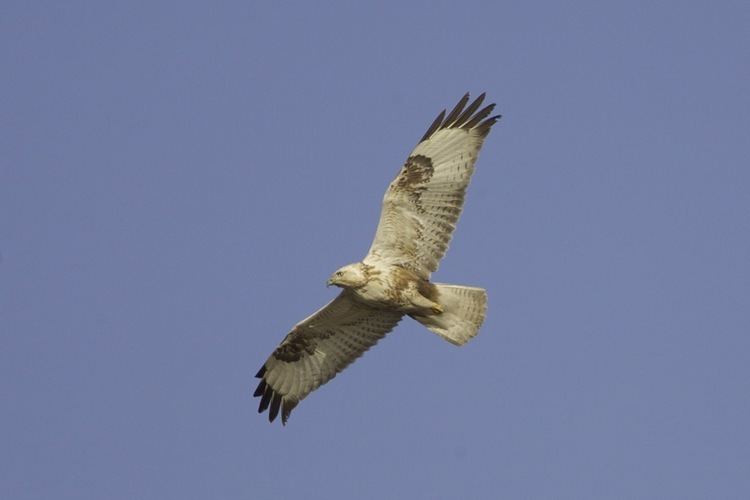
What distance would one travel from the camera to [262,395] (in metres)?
13.6

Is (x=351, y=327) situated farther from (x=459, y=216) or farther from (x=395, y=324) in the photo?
(x=459, y=216)

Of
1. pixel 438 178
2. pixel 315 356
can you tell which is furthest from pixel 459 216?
pixel 315 356

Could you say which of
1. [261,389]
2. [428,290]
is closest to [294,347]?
[261,389]

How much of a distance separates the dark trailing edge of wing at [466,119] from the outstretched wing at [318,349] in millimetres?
1987

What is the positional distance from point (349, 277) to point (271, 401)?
7.54 feet

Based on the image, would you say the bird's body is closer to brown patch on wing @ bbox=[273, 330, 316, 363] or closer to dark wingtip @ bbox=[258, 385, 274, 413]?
brown patch on wing @ bbox=[273, 330, 316, 363]

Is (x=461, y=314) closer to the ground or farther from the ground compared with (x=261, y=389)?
farther from the ground

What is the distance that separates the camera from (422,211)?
12.6 metres

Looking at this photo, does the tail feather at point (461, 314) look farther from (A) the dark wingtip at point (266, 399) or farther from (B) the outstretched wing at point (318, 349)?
(A) the dark wingtip at point (266, 399)

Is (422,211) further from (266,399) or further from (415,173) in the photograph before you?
(266,399)

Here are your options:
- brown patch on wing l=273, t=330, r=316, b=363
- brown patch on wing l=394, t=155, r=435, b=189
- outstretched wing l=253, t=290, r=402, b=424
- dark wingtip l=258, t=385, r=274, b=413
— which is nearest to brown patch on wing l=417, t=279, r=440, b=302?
outstretched wing l=253, t=290, r=402, b=424

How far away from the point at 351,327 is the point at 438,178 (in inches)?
73.5

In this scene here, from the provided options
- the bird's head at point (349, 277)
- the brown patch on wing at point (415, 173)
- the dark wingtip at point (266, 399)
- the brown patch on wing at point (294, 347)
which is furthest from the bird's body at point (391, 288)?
the dark wingtip at point (266, 399)

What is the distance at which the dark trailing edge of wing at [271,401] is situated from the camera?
13.5 m
